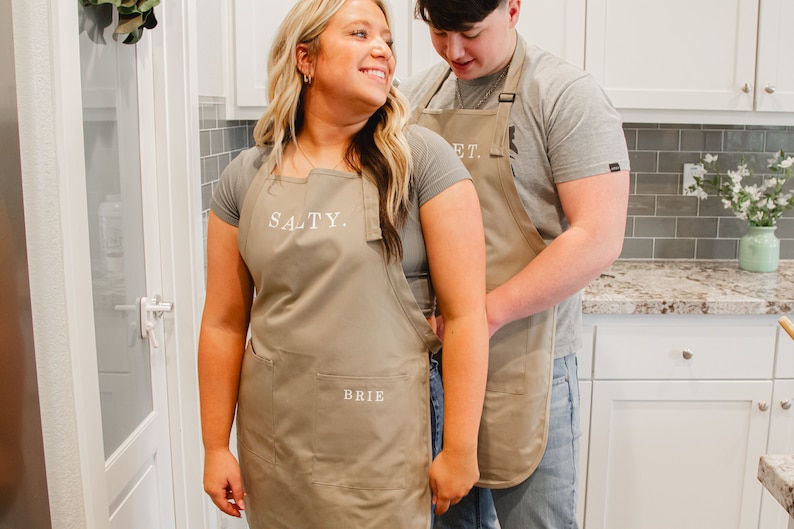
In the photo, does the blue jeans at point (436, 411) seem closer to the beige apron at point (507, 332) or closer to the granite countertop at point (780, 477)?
the beige apron at point (507, 332)

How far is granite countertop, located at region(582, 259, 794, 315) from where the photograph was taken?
7.43 feet

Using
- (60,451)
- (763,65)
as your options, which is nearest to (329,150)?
(60,451)

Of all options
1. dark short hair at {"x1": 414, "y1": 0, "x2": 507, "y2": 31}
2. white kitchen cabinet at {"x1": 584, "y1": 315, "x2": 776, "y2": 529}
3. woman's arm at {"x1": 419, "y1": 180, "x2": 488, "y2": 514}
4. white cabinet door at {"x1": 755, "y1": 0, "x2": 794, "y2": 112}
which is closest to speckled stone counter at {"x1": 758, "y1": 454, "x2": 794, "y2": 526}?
woman's arm at {"x1": 419, "y1": 180, "x2": 488, "y2": 514}

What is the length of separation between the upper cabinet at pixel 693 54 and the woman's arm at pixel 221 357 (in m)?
1.55

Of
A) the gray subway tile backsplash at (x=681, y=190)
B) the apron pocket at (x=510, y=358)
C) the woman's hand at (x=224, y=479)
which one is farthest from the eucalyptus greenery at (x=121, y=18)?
the gray subway tile backsplash at (x=681, y=190)

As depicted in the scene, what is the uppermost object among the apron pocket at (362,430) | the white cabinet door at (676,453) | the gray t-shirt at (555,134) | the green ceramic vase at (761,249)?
the gray t-shirt at (555,134)

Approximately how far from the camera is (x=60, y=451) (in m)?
1.31

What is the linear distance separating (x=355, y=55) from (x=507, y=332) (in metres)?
0.55

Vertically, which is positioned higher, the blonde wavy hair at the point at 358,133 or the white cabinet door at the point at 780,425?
the blonde wavy hair at the point at 358,133

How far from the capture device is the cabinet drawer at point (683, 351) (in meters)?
2.30

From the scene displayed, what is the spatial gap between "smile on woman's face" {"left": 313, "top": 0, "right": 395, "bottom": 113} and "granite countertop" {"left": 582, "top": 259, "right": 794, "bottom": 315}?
4.14 ft

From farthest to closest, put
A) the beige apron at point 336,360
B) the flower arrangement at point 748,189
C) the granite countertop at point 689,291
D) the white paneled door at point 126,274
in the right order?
the flower arrangement at point 748,189 → the granite countertop at point 689,291 → the white paneled door at point 126,274 → the beige apron at point 336,360

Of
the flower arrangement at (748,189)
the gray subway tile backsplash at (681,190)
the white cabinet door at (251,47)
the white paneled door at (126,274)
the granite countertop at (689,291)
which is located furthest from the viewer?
the gray subway tile backsplash at (681,190)

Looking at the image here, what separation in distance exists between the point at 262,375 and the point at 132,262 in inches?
26.1
